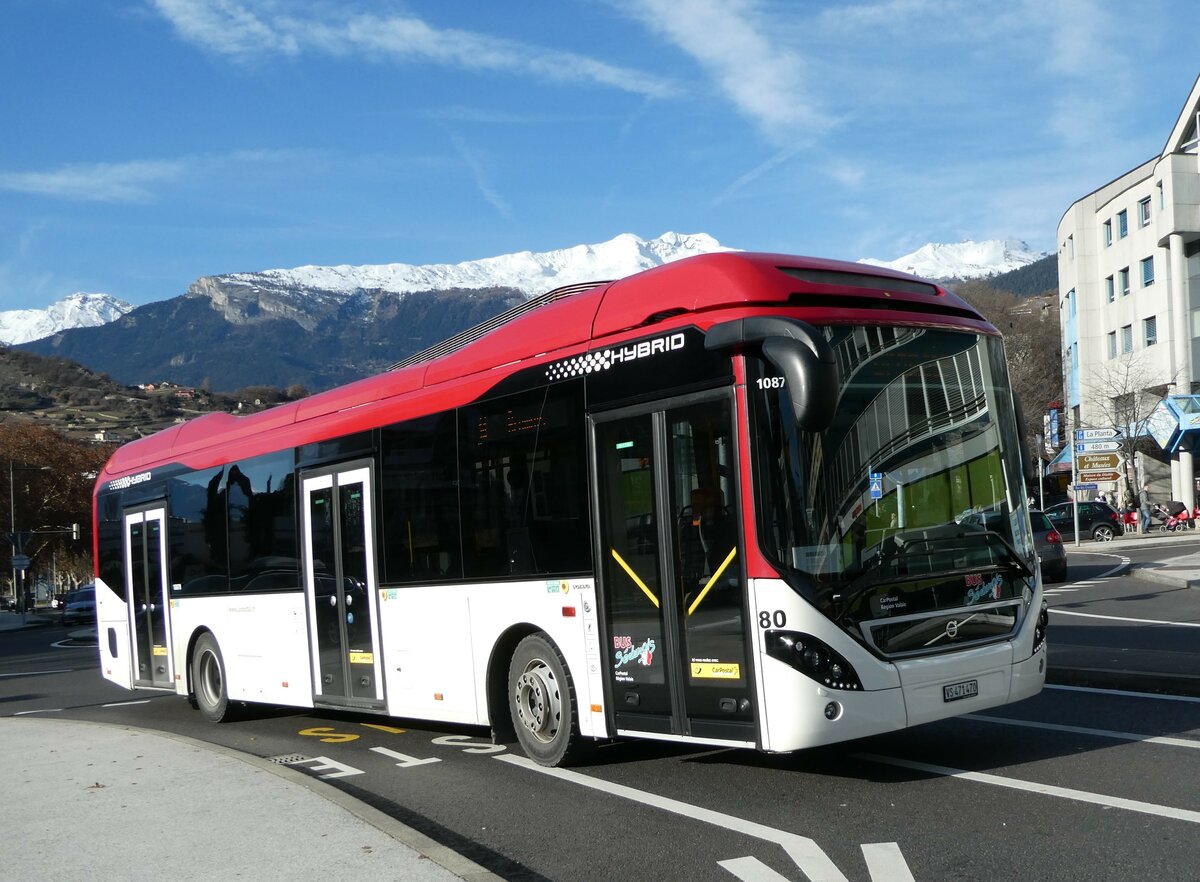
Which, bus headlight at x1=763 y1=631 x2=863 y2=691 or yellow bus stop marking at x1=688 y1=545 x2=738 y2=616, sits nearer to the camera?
bus headlight at x1=763 y1=631 x2=863 y2=691

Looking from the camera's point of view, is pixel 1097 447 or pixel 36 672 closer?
pixel 36 672

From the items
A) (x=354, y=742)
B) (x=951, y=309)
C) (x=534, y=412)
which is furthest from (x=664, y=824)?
(x=354, y=742)

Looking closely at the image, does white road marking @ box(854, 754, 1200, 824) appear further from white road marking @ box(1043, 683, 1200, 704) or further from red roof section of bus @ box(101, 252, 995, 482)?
white road marking @ box(1043, 683, 1200, 704)

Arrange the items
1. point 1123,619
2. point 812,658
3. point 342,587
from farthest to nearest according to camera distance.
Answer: point 1123,619, point 342,587, point 812,658

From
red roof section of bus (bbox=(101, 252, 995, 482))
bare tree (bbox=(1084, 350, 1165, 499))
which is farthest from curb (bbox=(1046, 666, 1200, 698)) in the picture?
bare tree (bbox=(1084, 350, 1165, 499))

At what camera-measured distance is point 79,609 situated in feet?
175

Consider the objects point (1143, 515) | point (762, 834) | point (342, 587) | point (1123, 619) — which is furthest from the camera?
point (1143, 515)

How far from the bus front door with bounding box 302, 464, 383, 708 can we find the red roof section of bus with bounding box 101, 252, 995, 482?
2.05 ft

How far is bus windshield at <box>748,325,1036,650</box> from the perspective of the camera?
7.27 m

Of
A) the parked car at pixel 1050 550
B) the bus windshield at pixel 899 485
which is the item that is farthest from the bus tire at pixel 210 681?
the parked car at pixel 1050 550

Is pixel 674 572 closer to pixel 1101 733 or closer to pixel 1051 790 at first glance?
pixel 1051 790

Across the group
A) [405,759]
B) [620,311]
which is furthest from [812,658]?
[405,759]

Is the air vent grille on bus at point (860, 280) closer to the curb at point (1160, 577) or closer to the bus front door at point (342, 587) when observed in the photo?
the bus front door at point (342, 587)

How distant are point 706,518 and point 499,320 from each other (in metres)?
3.96
